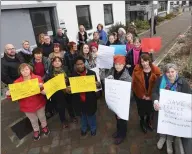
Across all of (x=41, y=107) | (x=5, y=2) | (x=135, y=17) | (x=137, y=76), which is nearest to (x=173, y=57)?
(x=137, y=76)

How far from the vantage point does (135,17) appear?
22.2 m

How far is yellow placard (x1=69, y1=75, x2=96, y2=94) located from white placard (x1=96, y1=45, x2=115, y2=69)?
3.84 ft

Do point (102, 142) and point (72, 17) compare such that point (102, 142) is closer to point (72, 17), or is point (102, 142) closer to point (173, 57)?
point (173, 57)

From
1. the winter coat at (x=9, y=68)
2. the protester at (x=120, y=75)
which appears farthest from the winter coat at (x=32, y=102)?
the protester at (x=120, y=75)

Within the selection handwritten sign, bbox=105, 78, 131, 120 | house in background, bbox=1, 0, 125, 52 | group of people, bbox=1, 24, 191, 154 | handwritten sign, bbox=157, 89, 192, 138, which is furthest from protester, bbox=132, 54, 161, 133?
house in background, bbox=1, 0, 125, 52

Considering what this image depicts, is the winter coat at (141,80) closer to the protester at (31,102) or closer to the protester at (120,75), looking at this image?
the protester at (120,75)

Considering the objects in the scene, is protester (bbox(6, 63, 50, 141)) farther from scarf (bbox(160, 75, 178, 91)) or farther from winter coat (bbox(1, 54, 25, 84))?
scarf (bbox(160, 75, 178, 91))

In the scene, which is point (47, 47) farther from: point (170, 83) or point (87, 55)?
point (170, 83)

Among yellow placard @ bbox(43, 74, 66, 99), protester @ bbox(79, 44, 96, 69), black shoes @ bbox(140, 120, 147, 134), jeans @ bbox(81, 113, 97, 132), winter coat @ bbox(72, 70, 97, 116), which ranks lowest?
black shoes @ bbox(140, 120, 147, 134)

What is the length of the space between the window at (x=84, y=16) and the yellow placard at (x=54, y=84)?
8716 millimetres

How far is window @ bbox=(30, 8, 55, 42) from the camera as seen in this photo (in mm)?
9461

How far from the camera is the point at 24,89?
3730 mm

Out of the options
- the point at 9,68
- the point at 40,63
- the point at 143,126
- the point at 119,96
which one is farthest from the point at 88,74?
the point at 9,68

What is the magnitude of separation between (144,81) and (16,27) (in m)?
6.95
